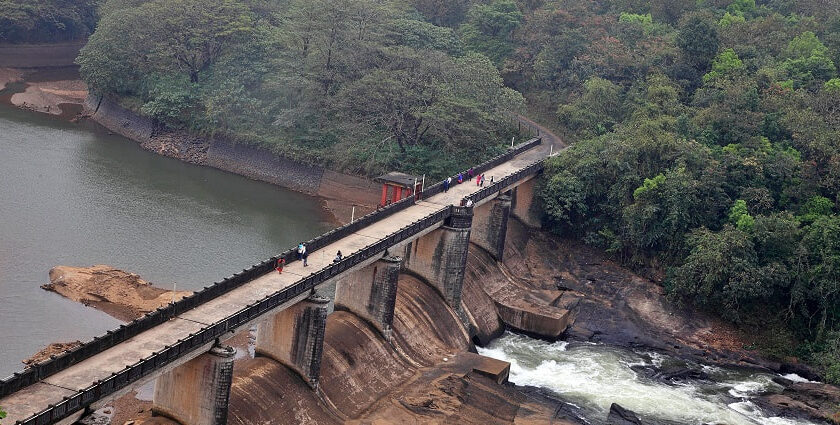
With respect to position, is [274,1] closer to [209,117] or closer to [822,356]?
[209,117]

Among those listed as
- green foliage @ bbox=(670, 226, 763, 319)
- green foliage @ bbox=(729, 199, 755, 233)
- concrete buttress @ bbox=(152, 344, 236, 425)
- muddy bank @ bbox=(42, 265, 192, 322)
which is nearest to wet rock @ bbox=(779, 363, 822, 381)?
green foliage @ bbox=(670, 226, 763, 319)

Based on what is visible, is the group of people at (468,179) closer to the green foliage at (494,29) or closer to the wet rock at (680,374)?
the wet rock at (680,374)

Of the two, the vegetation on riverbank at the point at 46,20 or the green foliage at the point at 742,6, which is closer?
the green foliage at the point at 742,6

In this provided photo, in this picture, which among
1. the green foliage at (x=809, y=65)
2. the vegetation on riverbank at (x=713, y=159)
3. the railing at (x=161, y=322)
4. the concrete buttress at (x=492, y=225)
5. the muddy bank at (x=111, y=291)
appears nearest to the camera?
the railing at (x=161, y=322)

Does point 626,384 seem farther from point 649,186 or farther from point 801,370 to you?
point 649,186

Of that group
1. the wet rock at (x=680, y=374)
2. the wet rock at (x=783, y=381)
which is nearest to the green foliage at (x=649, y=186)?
the wet rock at (x=680, y=374)
